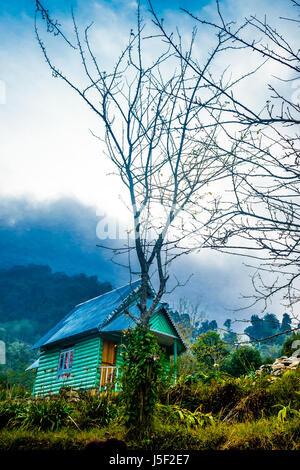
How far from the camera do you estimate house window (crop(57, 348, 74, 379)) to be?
1664 centimetres

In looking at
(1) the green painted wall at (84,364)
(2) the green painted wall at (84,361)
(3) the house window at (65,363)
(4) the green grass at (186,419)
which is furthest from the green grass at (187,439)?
(3) the house window at (65,363)

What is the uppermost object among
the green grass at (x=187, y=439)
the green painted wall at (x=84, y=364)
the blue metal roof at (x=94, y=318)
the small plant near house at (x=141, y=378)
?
the blue metal roof at (x=94, y=318)

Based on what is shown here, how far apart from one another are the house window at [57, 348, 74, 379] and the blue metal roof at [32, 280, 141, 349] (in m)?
0.86

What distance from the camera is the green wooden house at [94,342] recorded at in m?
15.0

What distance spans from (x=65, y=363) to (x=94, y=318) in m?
2.82

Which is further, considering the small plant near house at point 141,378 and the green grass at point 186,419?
the small plant near house at point 141,378

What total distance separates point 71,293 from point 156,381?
250 feet

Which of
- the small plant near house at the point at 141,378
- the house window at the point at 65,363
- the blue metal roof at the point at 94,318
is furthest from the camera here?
the house window at the point at 65,363

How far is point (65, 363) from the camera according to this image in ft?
56.4

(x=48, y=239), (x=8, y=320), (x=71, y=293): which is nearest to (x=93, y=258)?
(x=48, y=239)

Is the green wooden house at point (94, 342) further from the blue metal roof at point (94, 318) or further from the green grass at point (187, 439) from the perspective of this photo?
the green grass at point (187, 439)

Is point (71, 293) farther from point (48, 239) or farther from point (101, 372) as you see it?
point (101, 372)

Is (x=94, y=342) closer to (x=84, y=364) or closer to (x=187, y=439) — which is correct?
(x=84, y=364)

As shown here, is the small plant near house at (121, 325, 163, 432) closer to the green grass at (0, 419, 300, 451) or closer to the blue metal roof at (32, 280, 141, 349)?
the green grass at (0, 419, 300, 451)
